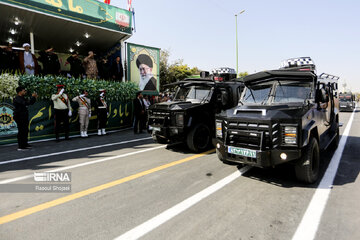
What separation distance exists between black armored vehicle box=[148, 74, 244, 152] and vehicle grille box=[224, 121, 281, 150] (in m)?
2.20

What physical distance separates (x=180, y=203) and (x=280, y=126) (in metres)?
2.16

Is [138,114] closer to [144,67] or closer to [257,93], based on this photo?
[144,67]

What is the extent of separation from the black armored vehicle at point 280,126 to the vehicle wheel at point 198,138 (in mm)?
1796

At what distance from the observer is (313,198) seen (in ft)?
11.3

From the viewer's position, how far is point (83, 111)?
385 inches

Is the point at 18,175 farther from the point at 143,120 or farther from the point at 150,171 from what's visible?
the point at 143,120

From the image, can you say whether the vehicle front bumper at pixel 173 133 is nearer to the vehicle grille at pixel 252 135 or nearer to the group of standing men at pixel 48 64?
the vehicle grille at pixel 252 135

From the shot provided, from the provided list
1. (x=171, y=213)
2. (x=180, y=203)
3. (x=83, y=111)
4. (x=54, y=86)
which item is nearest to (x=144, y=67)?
(x=83, y=111)

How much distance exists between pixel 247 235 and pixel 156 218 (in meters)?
1.18

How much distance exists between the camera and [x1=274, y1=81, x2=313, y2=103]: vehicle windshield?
4586 mm

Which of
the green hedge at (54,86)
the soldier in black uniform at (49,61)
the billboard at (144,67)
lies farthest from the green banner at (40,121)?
the billboard at (144,67)

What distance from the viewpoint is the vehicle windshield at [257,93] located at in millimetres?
4926

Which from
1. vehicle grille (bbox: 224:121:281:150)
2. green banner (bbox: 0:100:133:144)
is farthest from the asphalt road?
green banner (bbox: 0:100:133:144)

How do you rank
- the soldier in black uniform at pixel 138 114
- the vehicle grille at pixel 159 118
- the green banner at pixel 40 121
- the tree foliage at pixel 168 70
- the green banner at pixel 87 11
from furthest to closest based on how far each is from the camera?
the tree foliage at pixel 168 70 < the soldier in black uniform at pixel 138 114 < the green banner at pixel 87 11 < the green banner at pixel 40 121 < the vehicle grille at pixel 159 118
